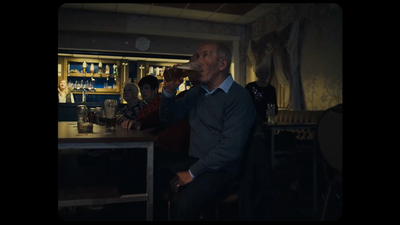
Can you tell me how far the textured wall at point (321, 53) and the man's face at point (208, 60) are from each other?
280cm

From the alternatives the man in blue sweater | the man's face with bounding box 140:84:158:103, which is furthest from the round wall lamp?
the man in blue sweater

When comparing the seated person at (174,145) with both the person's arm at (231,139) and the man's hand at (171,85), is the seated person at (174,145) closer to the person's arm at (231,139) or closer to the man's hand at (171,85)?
the man's hand at (171,85)

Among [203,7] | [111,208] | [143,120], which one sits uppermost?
[203,7]

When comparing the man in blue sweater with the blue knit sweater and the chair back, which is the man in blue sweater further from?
the chair back

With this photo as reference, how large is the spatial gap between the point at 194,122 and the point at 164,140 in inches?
16.1

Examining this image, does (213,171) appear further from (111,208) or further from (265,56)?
(265,56)

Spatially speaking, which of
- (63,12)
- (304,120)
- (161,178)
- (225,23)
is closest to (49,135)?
(161,178)

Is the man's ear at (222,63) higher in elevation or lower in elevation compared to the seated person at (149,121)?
higher

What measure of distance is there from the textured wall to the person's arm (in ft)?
9.32

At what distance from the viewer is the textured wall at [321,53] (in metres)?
3.67

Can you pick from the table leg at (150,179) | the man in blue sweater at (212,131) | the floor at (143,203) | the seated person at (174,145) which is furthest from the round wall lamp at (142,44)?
the table leg at (150,179)

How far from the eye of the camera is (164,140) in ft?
5.62

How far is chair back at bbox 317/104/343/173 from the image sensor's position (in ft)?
5.07

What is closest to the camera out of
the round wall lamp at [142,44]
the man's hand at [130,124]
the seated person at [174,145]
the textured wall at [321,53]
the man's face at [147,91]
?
the seated person at [174,145]
